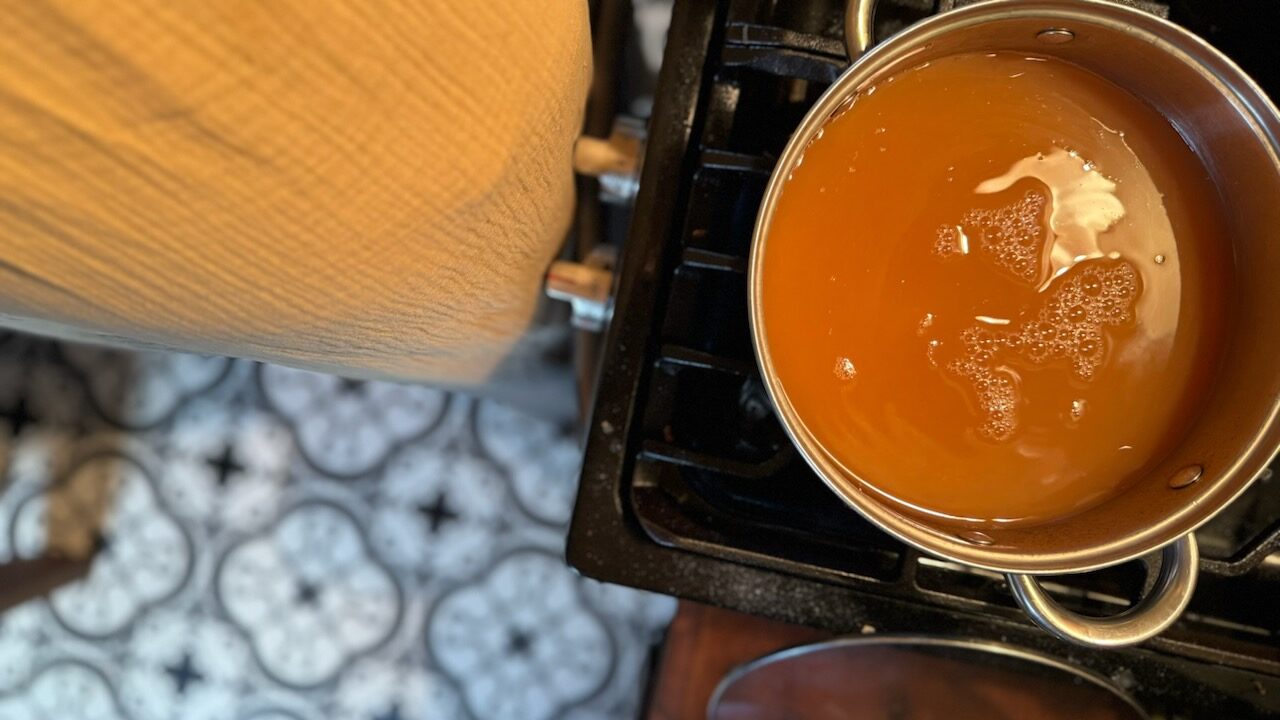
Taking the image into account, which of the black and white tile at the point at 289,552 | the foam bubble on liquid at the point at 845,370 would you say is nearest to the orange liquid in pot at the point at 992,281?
the foam bubble on liquid at the point at 845,370

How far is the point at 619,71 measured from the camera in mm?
673

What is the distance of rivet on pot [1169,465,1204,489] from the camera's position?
37 cm

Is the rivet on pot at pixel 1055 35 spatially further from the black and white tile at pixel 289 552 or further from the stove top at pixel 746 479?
the black and white tile at pixel 289 552

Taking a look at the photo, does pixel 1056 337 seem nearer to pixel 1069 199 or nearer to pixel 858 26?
pixel 1069 199

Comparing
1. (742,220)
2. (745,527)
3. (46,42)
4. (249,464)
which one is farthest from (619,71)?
(249,464)

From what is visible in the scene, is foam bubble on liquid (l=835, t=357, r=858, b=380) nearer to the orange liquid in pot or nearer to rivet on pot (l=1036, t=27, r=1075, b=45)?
the orange liquid in pot

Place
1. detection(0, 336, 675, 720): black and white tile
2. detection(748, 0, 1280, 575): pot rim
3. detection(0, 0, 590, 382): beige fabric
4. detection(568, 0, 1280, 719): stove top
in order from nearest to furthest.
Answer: detection(0, 0, 590, 382): beige fabric → detection(748, 0, 1280, 575): pot rim → detection(568, 0, 1280, 719): stove top → detection(0, 336, 675, 720): black and white tile

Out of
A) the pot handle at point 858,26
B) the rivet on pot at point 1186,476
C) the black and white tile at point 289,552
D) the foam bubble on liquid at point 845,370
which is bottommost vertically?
the black and white tile at point 289,552

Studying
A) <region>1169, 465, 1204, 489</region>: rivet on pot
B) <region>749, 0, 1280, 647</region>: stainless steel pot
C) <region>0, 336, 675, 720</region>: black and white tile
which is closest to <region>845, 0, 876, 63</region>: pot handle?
<region>749, 0, 1280, 647</region>: stainless steel pot

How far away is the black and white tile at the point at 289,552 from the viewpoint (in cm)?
93

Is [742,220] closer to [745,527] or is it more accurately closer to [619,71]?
[745,527]

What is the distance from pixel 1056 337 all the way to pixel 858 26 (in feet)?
0.53

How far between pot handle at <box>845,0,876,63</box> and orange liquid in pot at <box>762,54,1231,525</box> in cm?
2

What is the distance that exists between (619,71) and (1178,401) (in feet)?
1.51
